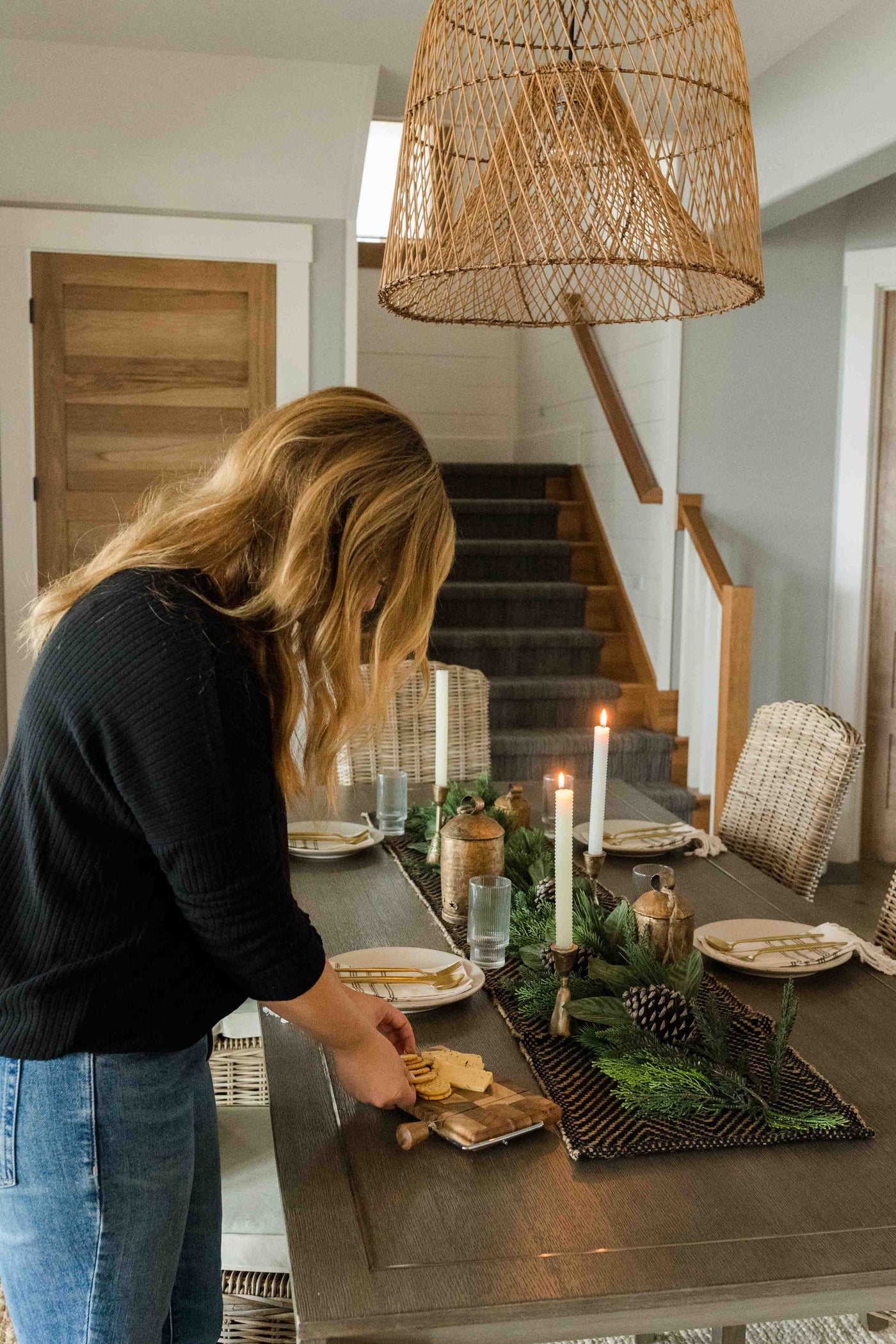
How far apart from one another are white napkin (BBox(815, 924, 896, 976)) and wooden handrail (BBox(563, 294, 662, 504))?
320 cm

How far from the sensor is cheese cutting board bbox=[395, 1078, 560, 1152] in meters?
1.14

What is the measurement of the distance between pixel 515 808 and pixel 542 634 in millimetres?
3001

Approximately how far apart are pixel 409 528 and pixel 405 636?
0.11 m

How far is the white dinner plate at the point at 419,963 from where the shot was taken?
1.49 m

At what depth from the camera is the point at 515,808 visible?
2.21 metres

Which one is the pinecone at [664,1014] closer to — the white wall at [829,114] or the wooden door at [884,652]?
the white wall at [829,114]

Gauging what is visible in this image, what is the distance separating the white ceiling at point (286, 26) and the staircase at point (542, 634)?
6.82ft

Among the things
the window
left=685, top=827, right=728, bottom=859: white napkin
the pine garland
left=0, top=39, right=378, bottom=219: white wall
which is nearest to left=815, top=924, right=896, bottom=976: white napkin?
the pine garland

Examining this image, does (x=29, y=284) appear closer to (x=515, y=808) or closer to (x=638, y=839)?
(x=515, y=808)

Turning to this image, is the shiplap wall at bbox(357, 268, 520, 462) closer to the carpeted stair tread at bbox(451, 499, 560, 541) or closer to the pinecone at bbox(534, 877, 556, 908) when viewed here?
the carpeted stair tread at bbox(451, 499, 560, 541)

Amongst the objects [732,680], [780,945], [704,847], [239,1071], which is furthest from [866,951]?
[732,680]

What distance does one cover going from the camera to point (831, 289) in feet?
15.1

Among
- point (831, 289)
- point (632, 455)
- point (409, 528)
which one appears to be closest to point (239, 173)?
point (632, 455)

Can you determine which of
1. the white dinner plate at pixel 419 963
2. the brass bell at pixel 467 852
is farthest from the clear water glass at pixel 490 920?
the brass bell at pixel 467 852
